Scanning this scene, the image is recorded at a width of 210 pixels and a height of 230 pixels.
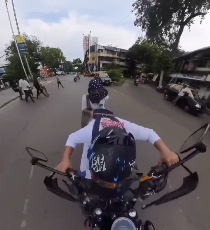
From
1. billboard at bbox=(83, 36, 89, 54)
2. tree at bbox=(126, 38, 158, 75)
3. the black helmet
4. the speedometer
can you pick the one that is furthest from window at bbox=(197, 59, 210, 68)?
billboard at bbox=(83, 36, 89, 54)

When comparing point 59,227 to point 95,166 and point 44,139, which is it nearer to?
point 95,166

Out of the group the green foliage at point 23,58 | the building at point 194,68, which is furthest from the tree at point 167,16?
the green foliage at point 23,58

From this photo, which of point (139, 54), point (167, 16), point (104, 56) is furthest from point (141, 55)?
point (104, 56)

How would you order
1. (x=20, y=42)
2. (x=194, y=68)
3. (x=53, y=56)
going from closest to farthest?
(x=20, y=42)
(x=194, y=68)
(x=53, y=56)

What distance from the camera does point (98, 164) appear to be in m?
1.31

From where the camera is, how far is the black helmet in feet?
4.22

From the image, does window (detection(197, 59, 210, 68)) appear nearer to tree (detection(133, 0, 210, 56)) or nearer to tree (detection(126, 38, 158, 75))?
tree (detection(133, 0, 210, 56))

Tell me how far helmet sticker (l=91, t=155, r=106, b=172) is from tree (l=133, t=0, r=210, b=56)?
26981 millimetres

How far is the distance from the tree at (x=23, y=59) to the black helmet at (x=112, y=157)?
31.4 m

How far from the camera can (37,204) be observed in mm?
3117

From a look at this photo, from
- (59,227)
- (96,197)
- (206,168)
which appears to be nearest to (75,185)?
(96,197)

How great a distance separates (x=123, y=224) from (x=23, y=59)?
108 feet

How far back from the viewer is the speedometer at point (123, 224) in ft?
4.30

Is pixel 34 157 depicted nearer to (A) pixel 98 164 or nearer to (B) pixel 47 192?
(A) pixel 98 164
